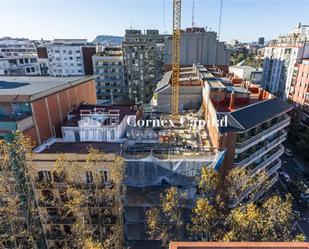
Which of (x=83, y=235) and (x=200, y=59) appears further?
(x=200, y=59)

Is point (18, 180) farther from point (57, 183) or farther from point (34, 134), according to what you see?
point (34, 134)

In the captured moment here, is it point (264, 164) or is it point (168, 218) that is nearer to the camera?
point (168, 218)

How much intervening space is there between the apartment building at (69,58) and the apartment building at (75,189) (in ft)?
235

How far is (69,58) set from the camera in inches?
3583

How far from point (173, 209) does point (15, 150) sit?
16745 millimetres

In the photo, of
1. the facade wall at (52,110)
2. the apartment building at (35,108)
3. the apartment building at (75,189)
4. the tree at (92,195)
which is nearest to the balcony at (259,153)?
the tree at (92,195)

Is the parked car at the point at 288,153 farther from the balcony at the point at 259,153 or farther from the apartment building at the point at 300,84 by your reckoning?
the balcony at the point at 259,153

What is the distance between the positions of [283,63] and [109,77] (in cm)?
5752

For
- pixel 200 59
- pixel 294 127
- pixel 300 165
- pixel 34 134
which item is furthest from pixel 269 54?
pixel 34 134

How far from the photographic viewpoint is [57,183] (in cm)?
2520

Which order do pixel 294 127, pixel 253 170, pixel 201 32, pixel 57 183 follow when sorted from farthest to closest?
1. pixel 201 32
2. pixel 294 127
3. pixel 253 170
4. pixel 57 183

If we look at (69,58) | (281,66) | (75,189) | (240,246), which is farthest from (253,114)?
(69,58)

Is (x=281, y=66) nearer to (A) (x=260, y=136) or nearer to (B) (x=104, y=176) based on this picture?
(A) (x=260, y=136)

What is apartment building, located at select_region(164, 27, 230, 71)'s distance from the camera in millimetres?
67875
